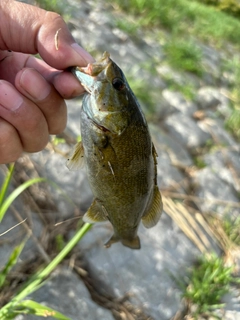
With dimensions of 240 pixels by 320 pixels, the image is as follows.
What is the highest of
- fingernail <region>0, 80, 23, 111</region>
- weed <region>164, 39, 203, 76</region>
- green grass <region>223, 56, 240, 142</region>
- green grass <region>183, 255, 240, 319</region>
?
fingernail <region>0, 80, 23, 111</region>

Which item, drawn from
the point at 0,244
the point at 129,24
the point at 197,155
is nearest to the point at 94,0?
the point at 129,24

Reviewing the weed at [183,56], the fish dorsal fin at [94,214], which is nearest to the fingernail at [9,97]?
the fish dorsal fin at [94,214]

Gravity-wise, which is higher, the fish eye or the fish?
the fish eye

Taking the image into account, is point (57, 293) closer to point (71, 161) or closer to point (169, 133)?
point (71, 161)

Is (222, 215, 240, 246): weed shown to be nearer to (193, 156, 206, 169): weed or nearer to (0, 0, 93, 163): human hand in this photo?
(193, 156, 206, 169): weed

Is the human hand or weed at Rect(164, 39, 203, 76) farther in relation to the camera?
weed at Rect(164, 39, 203, 76)

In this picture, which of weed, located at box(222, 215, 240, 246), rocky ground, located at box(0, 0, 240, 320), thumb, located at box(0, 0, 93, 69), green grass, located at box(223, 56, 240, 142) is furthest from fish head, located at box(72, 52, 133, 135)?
green grass, located at box(223, 56, 240, 142)

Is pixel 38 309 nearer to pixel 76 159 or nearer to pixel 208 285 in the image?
pixel 76 159
